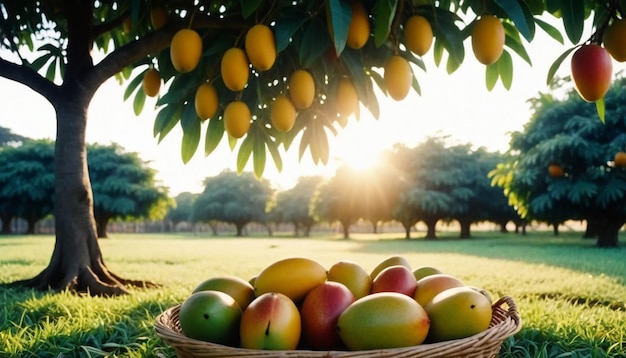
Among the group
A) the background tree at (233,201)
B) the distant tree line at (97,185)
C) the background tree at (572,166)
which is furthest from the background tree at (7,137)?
the background tree at (572,166)

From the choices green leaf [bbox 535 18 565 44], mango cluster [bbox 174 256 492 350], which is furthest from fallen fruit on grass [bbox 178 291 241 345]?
green leaf [bbox 535 18 565 44]

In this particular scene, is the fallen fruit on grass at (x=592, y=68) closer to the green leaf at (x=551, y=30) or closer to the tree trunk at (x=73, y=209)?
the green leaf at (x=551, y=30)

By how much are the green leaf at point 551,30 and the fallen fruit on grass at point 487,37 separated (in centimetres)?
67

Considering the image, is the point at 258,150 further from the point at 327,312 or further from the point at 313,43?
the point at 327,312

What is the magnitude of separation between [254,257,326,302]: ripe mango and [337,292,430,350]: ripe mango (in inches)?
12.4

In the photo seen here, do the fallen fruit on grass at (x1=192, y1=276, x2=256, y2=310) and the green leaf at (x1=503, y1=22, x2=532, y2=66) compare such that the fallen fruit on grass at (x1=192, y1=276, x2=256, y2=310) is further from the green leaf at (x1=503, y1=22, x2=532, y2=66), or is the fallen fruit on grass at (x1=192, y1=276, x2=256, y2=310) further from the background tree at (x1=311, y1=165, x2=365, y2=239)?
the background tree at (x1=311, y1=165, x2=365, y2=239)

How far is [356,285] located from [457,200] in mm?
20671

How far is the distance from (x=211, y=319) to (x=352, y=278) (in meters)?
0.55

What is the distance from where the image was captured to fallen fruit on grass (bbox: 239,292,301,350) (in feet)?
4.44

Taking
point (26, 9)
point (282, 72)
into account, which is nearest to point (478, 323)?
point (282, 72)

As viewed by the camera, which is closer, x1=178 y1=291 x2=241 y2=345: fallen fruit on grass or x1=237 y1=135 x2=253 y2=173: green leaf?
x1=178 y1=291 x2=241 y2=345: fallen fruit on grass

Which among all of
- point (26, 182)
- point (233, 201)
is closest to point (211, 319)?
point (26, 182)

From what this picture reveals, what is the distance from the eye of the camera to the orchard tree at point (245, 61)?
1.70m

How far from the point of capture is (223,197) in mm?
41969
